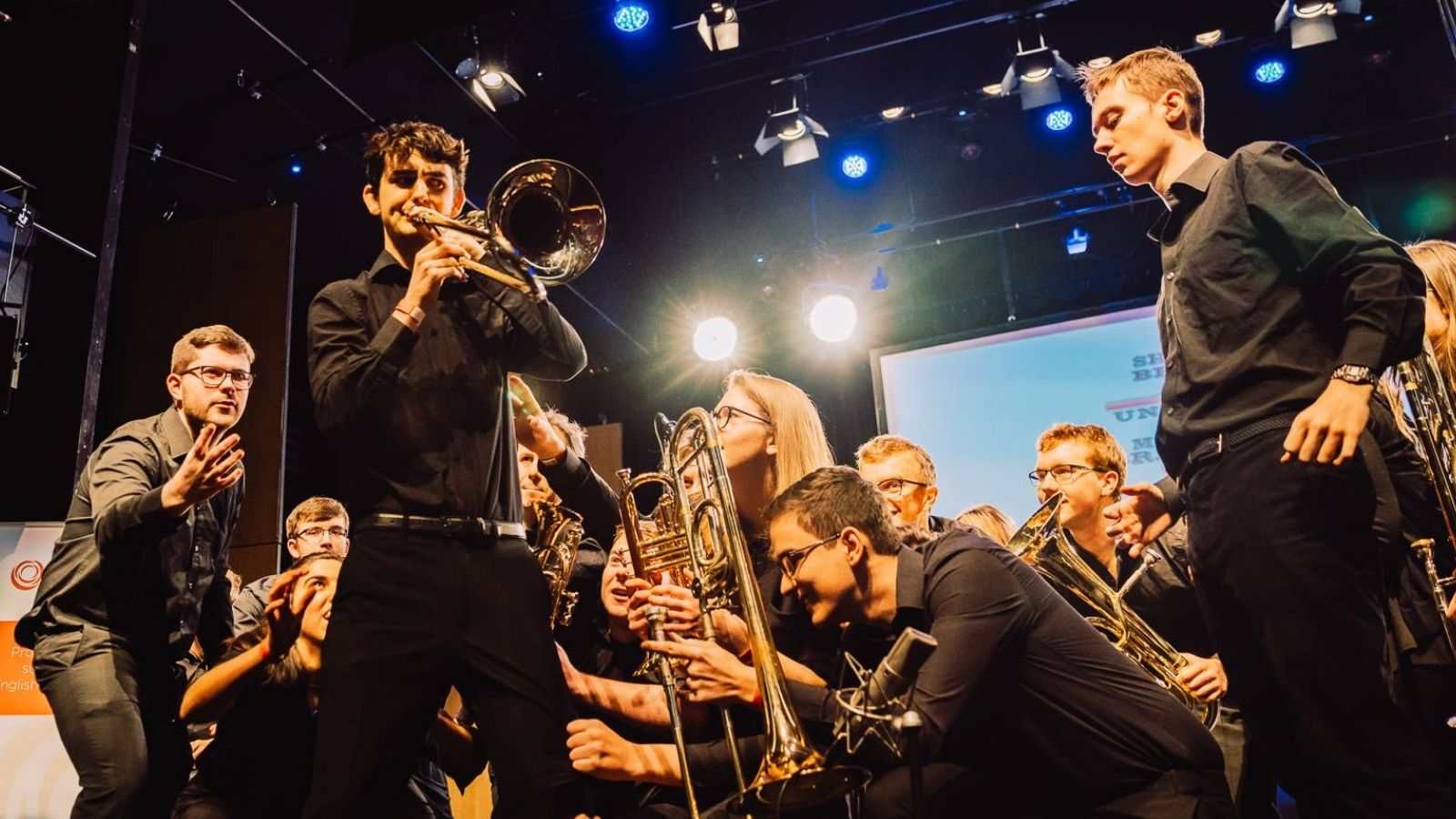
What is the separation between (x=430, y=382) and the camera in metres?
2.59

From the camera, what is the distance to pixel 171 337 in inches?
243

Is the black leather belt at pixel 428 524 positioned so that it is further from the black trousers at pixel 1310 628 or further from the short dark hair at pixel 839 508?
the black trousers at pixel 1310 628

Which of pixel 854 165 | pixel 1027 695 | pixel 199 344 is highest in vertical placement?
pixel 854 165

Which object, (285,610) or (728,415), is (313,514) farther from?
(728,415)

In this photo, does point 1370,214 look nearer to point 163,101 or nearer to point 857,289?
point 857,289

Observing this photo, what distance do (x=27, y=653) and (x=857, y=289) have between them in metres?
7.65

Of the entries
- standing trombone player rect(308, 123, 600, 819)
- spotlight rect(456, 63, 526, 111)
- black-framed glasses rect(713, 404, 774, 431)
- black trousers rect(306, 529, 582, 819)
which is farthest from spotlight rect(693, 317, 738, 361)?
black trousers rect(306, 529, 582, 819)

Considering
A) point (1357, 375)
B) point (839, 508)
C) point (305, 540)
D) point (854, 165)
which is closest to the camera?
point (1357, 375)

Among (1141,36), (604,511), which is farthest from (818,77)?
(604,511)

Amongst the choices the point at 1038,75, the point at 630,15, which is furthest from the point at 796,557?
the point at 630,15

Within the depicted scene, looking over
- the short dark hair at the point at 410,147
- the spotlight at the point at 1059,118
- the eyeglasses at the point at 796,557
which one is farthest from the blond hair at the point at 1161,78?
the spotlight at the point at 1059,118

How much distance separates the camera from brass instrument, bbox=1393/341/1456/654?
2865 mm

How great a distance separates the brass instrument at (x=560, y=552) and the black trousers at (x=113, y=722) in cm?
138

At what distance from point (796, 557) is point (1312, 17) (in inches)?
269
